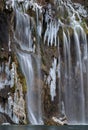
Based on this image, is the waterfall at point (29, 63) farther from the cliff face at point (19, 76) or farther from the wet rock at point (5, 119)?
the wet rock at point (5, 119)

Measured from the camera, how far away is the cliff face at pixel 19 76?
34188mm

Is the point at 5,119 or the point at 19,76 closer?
the point at 5,119

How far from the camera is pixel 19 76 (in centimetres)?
3497

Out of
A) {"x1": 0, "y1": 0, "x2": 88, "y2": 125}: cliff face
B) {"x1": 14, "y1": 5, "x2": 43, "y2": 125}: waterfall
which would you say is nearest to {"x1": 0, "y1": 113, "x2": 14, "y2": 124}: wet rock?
{"x1": 0, "y1": 0, "x2": 88, "y2": 125}: cliff face

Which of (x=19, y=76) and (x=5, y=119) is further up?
(x=19, y=76)

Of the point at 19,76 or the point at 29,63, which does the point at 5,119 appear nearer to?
the point at 19,76

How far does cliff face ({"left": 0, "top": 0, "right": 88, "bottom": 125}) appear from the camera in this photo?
112 ft

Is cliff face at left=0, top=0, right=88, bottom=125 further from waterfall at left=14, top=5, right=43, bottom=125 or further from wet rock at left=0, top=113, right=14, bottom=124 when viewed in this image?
waterfall at left=14, top=5, right=43, bottom=125

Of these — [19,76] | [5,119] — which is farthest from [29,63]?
[5,119]

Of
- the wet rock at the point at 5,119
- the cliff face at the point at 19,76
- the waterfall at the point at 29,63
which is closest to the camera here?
the wet rock at the point at 5,119

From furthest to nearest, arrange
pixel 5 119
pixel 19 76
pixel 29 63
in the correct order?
1. pixel 29 63
2. pixel 19 76
3. pixel 5 119

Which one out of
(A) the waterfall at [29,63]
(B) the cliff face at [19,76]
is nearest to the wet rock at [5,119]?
(B) the cliff face at [19,76]

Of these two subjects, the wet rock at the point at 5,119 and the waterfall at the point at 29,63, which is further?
the waterfall at the point at 29,63

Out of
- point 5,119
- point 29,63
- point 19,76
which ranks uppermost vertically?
point 29,63
